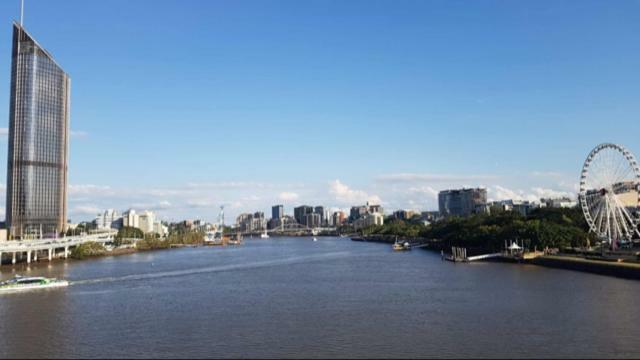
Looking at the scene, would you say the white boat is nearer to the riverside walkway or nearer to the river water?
the river water

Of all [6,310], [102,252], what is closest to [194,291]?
[6,310]

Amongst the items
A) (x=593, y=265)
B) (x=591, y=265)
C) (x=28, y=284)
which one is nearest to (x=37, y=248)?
(x=28, y=284)

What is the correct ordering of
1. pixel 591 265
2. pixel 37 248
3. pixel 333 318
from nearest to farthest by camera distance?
1. pixel 333 318
2. pixel 591 265
3. pixel 37 248

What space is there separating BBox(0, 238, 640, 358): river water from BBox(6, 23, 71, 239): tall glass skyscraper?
79.2 meters

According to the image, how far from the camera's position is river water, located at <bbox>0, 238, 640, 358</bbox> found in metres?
26.5

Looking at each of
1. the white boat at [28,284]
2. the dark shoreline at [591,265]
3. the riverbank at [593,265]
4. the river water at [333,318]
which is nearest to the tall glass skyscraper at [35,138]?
the river water at [333,318]

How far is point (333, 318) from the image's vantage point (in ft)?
112

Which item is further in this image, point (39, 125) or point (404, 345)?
point (39, 125)

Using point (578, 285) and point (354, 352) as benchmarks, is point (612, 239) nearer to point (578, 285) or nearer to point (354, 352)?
point (578, 285)

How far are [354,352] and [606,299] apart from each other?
2185 centimetres

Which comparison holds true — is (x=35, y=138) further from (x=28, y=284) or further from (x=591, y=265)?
(x=591, y=265)

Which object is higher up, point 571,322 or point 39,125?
point 39,125

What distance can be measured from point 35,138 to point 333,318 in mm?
109276

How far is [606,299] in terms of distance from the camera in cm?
3875
